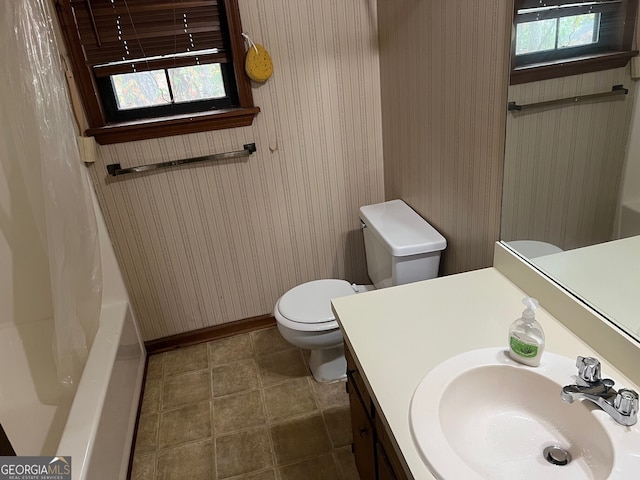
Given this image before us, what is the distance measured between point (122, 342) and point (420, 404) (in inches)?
61.6

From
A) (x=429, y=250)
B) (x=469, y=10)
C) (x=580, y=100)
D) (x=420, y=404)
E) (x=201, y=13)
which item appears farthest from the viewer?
(x=201, y=13)

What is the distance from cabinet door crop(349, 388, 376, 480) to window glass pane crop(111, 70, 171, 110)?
1636mm

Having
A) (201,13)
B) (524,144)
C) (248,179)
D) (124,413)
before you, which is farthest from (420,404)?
(201,13)

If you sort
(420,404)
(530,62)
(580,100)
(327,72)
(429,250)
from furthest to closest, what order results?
1. (327,72)
2. (429,250)
3. (530,62)
4. (580,100)
5. (420,404)

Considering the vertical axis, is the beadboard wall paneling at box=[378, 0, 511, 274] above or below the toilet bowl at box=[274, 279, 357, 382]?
above

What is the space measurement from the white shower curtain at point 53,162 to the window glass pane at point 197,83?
0.51 m

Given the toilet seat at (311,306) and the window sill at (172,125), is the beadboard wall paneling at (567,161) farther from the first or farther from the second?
the window sill at (172,125)

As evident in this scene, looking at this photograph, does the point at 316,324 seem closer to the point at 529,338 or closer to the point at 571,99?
the point at 529,338

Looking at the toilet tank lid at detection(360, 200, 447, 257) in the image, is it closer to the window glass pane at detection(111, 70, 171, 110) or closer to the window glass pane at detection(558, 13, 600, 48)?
the window glass pane at detection(558, 13, 600, 48)

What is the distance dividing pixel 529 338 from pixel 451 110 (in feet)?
3.19

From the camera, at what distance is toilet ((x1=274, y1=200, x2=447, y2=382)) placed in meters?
1.89

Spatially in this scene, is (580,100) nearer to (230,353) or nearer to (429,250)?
(429,250)

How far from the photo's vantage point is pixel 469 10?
57.6 inches

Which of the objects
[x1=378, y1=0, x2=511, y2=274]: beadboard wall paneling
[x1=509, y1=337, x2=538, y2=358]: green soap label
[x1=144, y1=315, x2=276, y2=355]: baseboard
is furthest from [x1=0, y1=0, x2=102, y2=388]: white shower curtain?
[x1=509, y1=337, x2=538, y2=358]: green soap label
